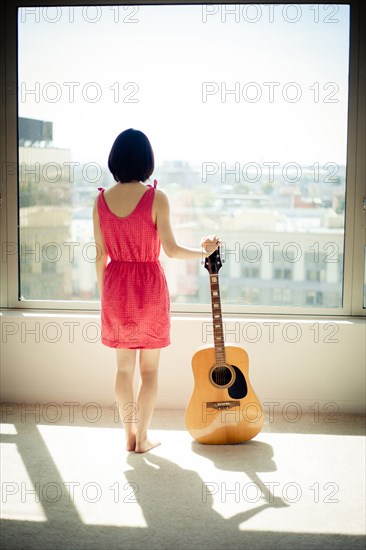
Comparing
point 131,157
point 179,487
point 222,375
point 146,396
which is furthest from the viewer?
point 222,375

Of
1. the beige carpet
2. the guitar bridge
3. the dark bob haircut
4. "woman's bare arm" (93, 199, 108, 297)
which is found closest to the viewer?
the beige carpet

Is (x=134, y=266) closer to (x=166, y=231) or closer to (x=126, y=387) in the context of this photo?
(x=166, y=231)

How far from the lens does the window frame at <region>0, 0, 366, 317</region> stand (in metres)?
3.53

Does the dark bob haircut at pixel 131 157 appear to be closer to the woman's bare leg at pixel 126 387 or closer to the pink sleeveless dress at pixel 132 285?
the pink sleeveless dress at pixel 132 285

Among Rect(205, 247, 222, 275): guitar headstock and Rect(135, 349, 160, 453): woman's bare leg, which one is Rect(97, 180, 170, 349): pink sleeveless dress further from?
Rect(205, 247, 222, 275): guitar headstock

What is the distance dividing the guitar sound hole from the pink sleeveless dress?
0.30 metres

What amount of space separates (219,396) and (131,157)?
3.75ft

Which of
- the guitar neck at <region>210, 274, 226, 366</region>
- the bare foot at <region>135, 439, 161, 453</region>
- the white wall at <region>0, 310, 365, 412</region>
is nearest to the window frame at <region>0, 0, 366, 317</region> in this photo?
the white wall at <region>0, 310, 365, 412</region>

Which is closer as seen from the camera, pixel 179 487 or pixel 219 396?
pixel 179 487

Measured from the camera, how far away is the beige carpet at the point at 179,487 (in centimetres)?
224

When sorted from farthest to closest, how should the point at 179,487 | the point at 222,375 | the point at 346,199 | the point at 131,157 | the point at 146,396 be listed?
1. the point at 346,199
2. the point at 222,375
3. the point at 146,396
4. the point at 131,157
5. the point at 179,487

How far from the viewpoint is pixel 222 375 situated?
3.14 m

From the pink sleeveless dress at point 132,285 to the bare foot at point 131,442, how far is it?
0.42 m

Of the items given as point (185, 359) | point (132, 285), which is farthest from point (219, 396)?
A: point (132, 285)
